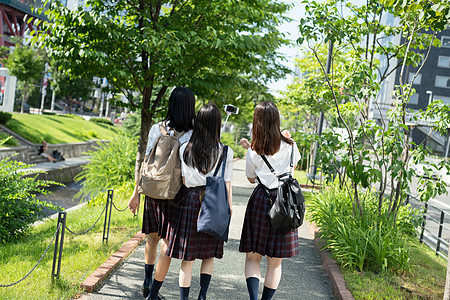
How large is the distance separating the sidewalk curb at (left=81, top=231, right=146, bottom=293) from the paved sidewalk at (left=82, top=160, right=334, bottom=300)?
0.21 feet

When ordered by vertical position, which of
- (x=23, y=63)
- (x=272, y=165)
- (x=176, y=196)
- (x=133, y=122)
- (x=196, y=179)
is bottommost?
(x=176, y=196)

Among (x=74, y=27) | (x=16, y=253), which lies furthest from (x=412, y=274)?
(x=74, y=27)

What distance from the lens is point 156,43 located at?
686 cm

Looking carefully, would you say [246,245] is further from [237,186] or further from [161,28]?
[237,186]

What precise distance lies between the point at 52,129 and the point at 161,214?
24.8m

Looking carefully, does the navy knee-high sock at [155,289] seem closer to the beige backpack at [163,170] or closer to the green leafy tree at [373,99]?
the beige backpack at [163,170]

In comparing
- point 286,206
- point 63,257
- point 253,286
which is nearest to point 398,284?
point 253,286

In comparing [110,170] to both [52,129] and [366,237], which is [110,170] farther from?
[52,129]

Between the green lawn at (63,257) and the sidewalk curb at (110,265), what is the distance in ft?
0.24

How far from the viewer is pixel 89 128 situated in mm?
33688

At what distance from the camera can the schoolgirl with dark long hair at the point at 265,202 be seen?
368cm

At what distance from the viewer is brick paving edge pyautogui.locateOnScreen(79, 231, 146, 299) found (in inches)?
164

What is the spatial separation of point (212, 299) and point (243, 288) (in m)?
0.52

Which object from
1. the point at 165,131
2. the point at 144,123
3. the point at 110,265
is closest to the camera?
the point at 165,131
